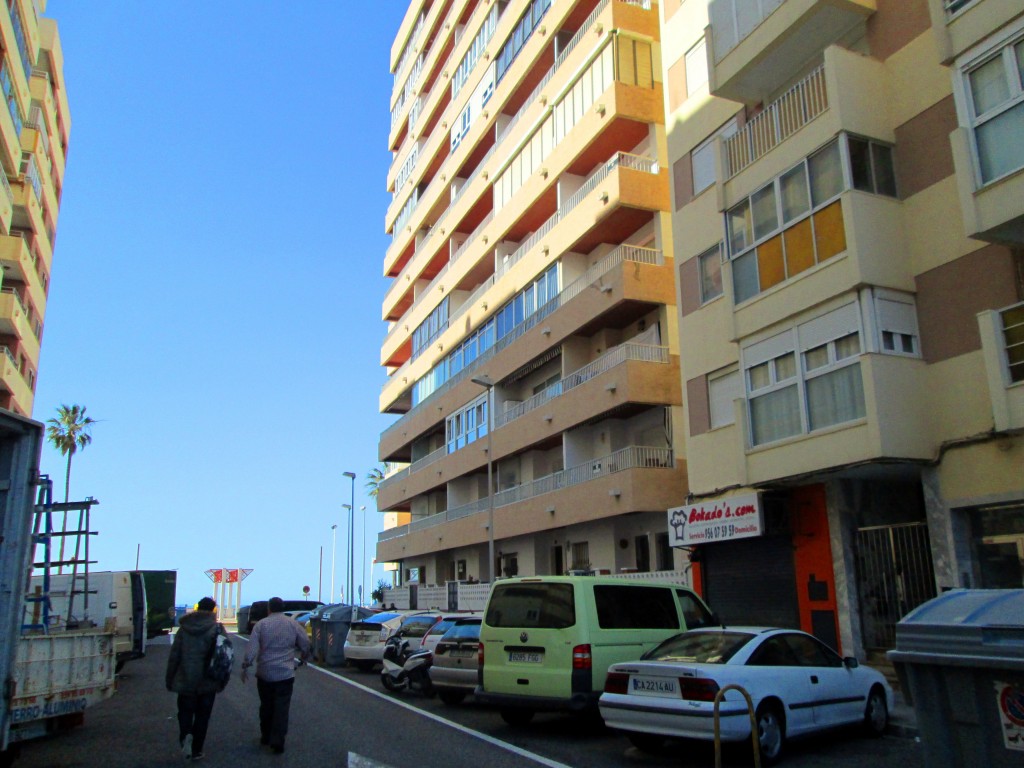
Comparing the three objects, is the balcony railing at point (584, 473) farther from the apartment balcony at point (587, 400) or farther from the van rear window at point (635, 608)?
the van rear window at point (635, 608)

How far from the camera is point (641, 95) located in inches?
1051

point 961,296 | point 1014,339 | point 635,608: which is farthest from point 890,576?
point 635,608

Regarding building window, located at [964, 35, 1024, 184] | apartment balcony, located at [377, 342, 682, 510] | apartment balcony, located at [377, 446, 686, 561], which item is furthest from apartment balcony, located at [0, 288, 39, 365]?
building window, located at [964, 35, 1024, 184]

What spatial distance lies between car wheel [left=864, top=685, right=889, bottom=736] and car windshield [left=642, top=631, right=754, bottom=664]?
203cm

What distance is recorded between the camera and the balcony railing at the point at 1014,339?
43.6 feet

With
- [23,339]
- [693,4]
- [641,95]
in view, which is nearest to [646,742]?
[693,4]

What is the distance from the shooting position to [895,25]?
1650cm

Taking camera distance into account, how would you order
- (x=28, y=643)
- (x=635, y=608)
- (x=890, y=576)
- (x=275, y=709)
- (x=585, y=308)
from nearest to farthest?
1. (x=28, y=643)
2. (x=275, y=709)
3. (x=635, y=608)
4. (x=890, y=576)
5. (x=585, y=308)

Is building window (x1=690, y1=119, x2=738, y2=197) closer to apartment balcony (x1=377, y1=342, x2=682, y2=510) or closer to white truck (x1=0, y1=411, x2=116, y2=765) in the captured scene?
apartment balcony (x1=377, y1=342, x2=682, y2=510)

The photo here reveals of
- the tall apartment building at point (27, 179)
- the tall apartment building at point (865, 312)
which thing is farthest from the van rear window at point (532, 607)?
the tall apartment building at point (27, 179)

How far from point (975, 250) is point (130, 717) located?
14823 mm

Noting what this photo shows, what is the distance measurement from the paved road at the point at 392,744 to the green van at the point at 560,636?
0.51 m

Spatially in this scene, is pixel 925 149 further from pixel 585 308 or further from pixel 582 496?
pixel 582 496

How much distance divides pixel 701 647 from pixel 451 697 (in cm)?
603
